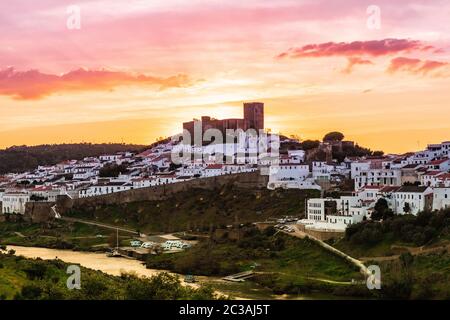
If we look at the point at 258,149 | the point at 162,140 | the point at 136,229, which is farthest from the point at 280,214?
the point at 162,140

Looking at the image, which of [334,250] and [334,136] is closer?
[334,250]

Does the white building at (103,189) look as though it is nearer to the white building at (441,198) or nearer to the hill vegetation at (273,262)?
the hill vegetation at (273,262)

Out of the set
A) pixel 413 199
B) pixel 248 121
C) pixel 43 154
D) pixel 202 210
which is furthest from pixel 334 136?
pixel 43 154

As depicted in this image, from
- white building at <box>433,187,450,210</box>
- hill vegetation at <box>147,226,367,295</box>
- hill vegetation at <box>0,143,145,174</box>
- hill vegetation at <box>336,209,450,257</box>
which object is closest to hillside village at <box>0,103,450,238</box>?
white building at <box>433,187,450,210</box>

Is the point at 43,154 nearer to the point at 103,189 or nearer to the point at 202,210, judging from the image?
the point at 103,189

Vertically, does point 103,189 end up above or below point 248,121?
below

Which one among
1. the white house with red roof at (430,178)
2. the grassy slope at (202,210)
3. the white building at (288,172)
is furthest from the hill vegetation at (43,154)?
the white house with red roof at (430,178)

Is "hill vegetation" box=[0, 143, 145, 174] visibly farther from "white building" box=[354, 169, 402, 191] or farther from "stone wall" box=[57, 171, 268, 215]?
"white building" box=[354, 169, 402, 191]
